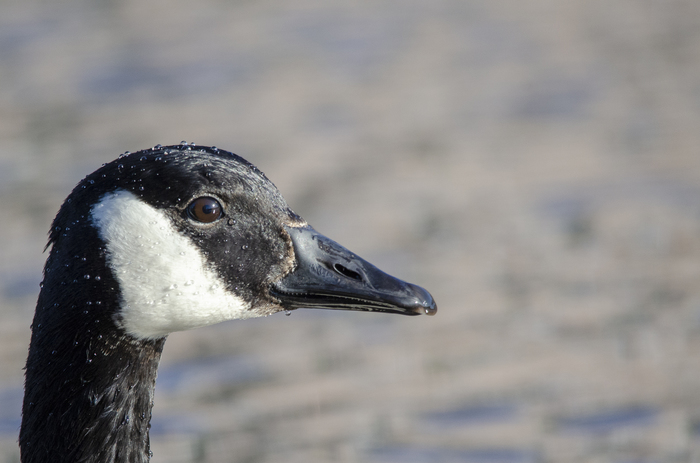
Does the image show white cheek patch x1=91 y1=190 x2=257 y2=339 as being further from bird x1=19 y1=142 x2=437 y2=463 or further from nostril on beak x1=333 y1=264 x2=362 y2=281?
nostril on beak x1=333 y1=264 x2=362 y2=281

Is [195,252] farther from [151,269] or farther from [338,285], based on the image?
[338,285]

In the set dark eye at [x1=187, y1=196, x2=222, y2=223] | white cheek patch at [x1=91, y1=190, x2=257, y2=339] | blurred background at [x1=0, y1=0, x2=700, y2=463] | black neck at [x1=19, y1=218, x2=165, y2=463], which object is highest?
blurred background at [x1=0, y1=0, x2=700, y2=463]

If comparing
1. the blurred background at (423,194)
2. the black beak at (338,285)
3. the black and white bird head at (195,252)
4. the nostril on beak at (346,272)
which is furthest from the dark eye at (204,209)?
the blurred background at (423,194)

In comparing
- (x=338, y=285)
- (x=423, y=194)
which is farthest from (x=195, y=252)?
(x=423, y=194)

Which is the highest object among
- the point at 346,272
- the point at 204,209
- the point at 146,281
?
the point at 204,209

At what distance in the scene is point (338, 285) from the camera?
4328 millimetres

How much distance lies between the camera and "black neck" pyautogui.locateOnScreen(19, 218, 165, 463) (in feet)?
13.6

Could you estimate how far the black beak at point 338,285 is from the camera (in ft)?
14.0

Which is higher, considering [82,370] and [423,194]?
[423,194]

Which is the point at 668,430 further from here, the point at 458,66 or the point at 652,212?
the point at 458,66

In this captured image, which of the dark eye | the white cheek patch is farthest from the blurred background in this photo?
the dark eye

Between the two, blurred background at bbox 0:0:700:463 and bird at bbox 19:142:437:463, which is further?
blurred background at bbox 0:0:700:463

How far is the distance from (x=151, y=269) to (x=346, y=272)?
824 millimetres

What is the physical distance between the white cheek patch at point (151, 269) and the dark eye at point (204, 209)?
10cm
